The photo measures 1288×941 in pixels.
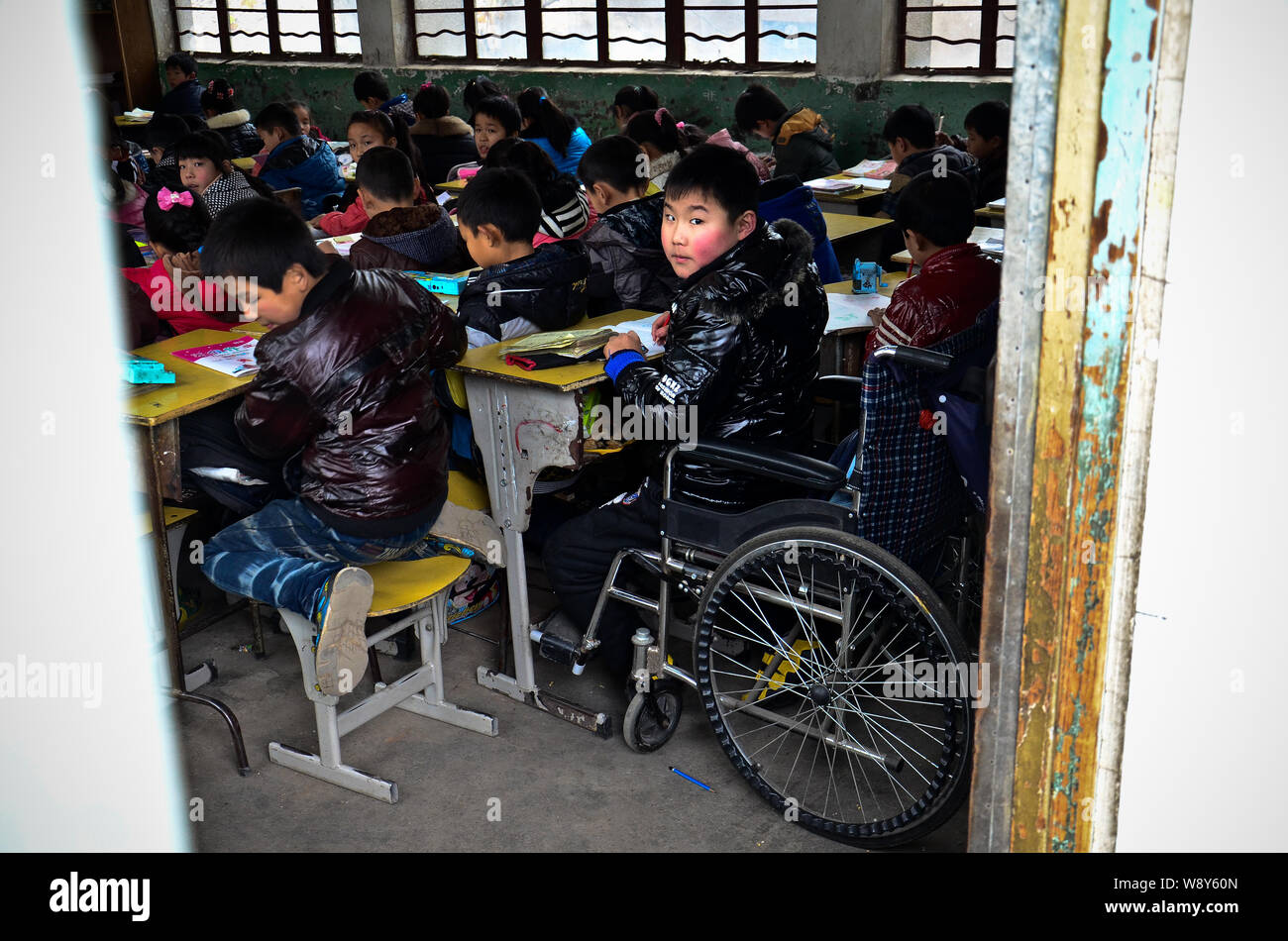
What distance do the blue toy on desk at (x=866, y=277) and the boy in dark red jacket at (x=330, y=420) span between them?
61.0 inches

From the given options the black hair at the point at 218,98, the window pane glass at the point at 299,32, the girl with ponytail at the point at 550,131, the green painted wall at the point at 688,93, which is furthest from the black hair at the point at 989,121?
the window pane glass at the point at 299,32

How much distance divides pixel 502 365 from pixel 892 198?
116 inches

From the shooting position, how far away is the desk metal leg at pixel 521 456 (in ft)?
8.13

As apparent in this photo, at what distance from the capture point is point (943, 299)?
9.14ft

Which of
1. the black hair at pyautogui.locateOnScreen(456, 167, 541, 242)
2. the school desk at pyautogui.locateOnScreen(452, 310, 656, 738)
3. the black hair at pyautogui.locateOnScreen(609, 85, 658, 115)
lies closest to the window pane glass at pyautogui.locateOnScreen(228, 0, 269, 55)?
the black hair at pyautogui.locateOnScreen(609, 85, 658, 115)

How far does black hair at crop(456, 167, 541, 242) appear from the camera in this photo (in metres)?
3.02

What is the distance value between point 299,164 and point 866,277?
3.50 meters

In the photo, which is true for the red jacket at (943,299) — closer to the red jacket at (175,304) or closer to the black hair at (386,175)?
the red jacket at (175,304)

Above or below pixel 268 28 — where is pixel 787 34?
below

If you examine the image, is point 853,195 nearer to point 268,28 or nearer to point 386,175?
point 386,175

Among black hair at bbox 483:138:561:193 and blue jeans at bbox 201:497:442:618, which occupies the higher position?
black hair at bbox 483:138:561:193

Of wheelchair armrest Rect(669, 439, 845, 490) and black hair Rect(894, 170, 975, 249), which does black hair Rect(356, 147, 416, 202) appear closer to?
black hair Rect(894, 170, 975, 249)

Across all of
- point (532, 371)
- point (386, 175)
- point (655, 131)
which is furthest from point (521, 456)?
point (655, 131)

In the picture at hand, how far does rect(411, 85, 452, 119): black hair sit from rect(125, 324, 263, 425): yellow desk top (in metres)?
4.08
